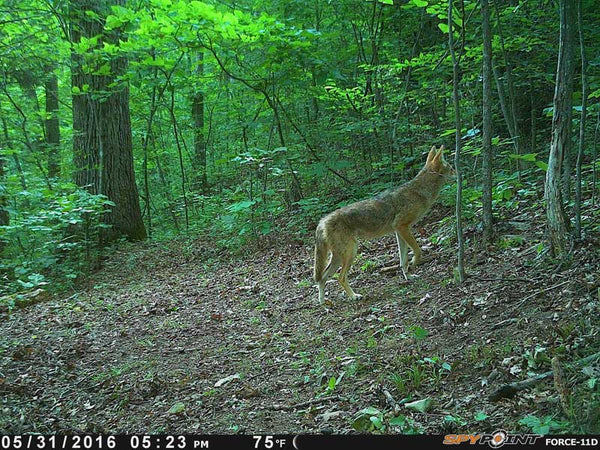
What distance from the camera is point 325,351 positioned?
5.29 metres

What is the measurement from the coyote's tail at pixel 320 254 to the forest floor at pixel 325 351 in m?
0.52

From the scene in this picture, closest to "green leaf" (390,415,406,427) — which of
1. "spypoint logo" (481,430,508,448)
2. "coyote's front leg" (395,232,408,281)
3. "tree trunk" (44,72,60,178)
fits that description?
"spypoint logo" (481,430,508,448)

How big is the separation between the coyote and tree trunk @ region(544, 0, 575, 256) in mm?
2575

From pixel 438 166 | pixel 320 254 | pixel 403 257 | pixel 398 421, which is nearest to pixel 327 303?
pixel 320 254

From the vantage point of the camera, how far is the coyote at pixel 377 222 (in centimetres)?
713

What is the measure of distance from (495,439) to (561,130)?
11.4 ft

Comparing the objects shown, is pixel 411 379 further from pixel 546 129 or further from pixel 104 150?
pixel 104 150

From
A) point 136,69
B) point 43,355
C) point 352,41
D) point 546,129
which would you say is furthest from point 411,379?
point 352,41

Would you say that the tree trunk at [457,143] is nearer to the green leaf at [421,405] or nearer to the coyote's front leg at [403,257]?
the coyote's front leg at [403,257]

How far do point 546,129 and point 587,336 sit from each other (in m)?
8.32

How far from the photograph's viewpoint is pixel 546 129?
10.5m

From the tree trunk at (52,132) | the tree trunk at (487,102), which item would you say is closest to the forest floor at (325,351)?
the tree trunk at (487,102)

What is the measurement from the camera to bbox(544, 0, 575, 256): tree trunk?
4727mm

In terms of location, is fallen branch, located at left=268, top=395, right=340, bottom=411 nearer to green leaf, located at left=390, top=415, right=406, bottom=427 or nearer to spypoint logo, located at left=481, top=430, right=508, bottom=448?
green leaf, located at left=390, top=415, right=406, bottom=427
